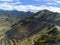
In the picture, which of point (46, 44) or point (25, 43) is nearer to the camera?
point (46, 44)

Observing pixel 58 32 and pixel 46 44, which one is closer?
pixel 46 44

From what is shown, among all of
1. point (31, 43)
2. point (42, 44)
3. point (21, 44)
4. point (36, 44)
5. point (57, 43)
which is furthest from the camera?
point (21, 44)

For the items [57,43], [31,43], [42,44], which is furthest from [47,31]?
[57,43]

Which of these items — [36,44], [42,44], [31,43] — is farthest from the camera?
[31,43]

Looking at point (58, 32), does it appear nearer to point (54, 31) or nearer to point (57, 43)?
point (54, 31)

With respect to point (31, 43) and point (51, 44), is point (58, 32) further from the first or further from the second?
point (51, 44)

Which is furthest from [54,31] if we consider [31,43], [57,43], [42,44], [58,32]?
[57,43]

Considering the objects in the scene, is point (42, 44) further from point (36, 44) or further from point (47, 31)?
point (47, 31)

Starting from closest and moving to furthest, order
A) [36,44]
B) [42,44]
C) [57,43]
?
[57,43] → [42,44] → [36,44]

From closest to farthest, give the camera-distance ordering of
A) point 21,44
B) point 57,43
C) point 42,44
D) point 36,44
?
point 57,43
point 42,44
point 36,44
point 21,44
